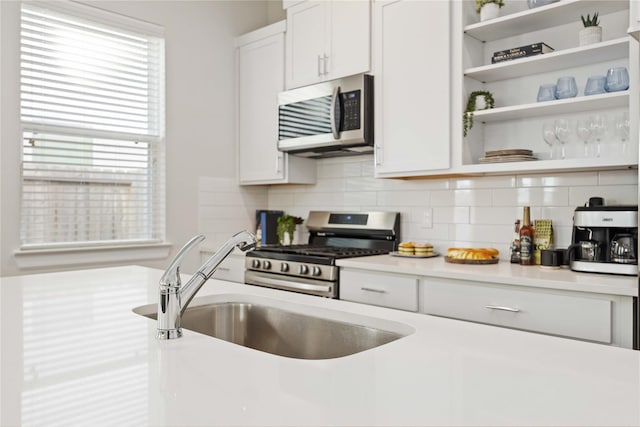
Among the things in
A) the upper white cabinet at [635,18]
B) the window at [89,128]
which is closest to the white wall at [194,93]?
the window at [89,128]

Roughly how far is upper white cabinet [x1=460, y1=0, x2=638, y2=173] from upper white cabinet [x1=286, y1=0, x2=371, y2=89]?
2.19 feet

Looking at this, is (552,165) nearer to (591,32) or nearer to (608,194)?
(608,194)

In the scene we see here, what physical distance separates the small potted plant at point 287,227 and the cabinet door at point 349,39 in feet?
3.77

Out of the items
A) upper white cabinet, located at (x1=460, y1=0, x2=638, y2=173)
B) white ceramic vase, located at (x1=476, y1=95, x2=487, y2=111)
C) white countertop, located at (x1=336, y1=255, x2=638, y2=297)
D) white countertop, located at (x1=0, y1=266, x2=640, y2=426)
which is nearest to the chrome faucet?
white countertop, located at (x1=0, y1=266, x2=640, y2=426)

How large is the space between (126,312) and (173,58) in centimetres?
270

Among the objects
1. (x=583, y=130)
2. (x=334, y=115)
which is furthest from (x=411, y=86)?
(x=583, y=130)

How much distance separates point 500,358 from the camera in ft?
3.13

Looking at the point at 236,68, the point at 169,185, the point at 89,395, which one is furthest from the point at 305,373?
the point at 236,68

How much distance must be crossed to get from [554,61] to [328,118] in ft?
4.44

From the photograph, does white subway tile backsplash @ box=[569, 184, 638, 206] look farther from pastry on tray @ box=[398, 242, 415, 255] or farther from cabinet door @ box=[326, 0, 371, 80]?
cabinet door @ box=[326, 0, 371, 80]

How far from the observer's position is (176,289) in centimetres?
117

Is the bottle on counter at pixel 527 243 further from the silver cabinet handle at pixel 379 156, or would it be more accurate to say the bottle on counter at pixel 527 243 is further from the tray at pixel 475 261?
the silver cabinet handle at pixel 379 156

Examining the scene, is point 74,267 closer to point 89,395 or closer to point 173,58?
point 173,58

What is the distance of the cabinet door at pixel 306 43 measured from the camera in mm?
3367
